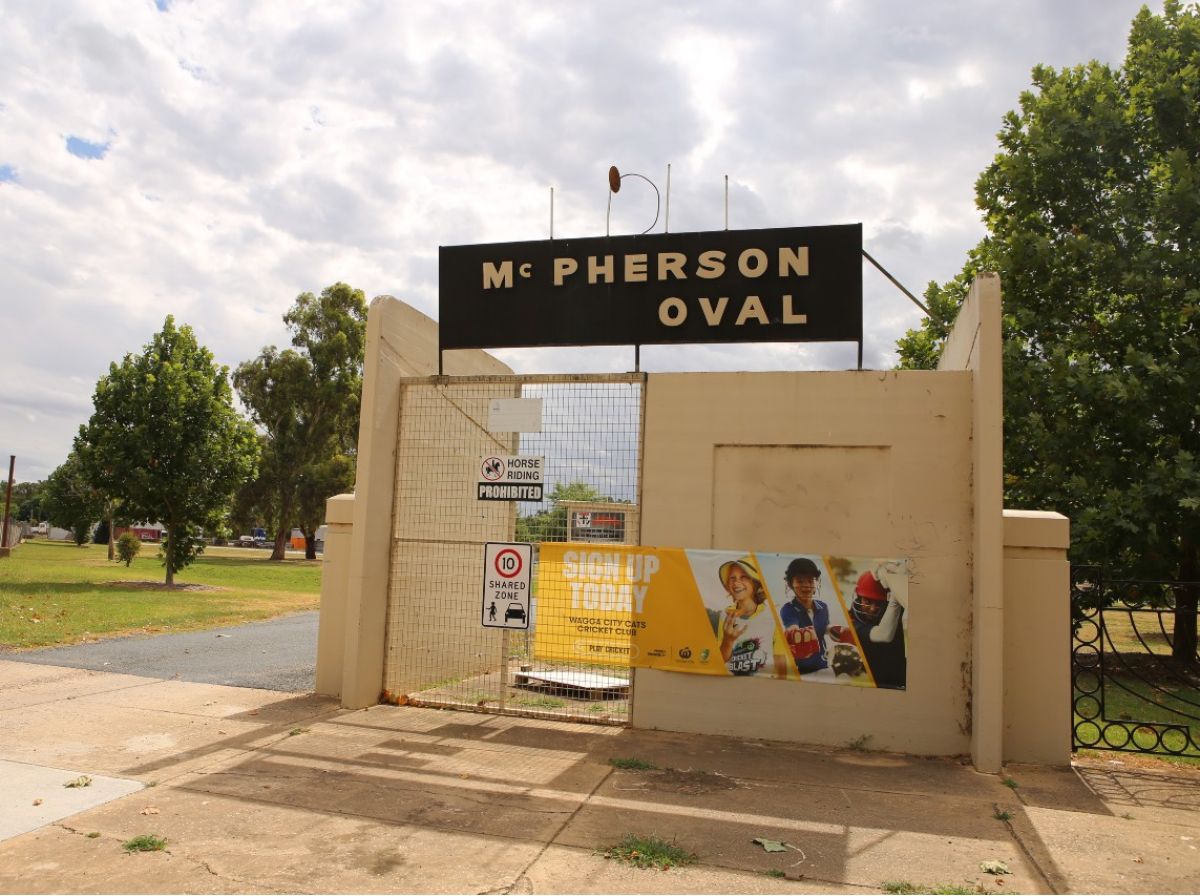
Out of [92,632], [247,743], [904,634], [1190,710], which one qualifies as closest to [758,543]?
[904,634]

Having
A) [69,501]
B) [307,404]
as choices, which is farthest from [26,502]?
[307,404]

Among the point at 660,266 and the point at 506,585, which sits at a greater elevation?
the point at 660,266

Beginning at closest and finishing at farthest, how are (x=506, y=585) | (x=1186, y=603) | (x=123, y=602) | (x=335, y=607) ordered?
(x=506, y=585) → (x=335, y=607) → (x=1186, y=603) → (x=123, y=602)

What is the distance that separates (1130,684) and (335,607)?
1245 centimetres

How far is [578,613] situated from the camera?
8391 mm

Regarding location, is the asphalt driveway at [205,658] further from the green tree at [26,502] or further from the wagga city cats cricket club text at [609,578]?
the green tree at [26,502]

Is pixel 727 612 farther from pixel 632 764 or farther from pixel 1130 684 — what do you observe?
pixel 1130 684

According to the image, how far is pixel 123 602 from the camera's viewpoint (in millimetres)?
18078

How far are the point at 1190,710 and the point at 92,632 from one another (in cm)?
1604

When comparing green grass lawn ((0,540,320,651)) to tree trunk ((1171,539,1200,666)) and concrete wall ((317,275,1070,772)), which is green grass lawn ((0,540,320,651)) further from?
tree trunk ((1171,539,1200,666))

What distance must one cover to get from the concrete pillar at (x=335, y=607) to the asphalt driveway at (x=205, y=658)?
54cm

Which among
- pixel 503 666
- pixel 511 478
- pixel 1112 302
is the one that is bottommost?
pixel 503 666

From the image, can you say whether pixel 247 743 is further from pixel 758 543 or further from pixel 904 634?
pixel 904 634

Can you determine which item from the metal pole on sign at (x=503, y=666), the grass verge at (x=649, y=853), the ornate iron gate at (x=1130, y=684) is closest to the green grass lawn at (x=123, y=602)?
the metal pole on sign at (x=503, y=666)
